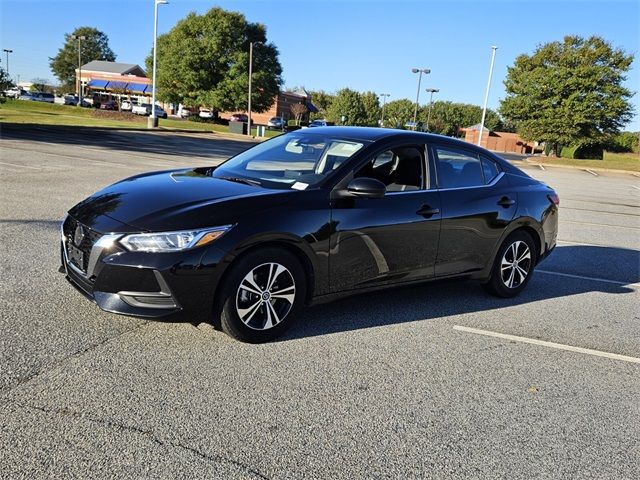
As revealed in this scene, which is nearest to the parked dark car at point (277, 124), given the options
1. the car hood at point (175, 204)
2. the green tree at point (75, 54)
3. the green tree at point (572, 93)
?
the green tree at point (572, 93)

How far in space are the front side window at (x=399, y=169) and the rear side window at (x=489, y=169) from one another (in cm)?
90

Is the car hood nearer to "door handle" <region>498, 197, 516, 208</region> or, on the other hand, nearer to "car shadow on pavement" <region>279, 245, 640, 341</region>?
"car shadow on pavement" <region>279, 245, 640, 341</region>

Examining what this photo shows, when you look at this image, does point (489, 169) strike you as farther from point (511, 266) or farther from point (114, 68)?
point (114, 68)

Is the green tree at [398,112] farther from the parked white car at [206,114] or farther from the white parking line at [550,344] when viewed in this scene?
the white parking line at [550,344]

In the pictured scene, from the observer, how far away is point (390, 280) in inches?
193

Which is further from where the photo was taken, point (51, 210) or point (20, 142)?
point (20, 142)

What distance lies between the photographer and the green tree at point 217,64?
5966 centimetres

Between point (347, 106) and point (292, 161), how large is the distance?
297 ft

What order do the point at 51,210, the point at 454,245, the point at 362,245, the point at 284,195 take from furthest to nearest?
1. the point at 51,210
2. the point at 454,245
3. the point at 362,245
4. the point at 284,195

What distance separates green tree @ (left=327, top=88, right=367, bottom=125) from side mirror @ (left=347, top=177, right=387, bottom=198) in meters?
88.1

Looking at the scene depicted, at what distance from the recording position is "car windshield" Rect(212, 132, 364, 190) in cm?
465

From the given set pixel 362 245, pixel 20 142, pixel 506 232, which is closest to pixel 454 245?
pixel 506 232

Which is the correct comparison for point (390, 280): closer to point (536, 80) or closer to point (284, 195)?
point (284, 195)

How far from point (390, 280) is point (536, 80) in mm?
51306
